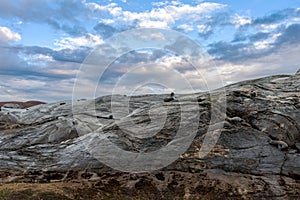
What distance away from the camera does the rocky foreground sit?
20109mm

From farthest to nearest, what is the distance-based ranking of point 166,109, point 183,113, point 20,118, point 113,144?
point 20,118
point 166,109
point 183,113
point 113,144

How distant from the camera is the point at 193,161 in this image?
22.4 m

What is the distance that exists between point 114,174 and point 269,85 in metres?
17.6

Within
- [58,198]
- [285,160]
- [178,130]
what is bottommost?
[58,198]

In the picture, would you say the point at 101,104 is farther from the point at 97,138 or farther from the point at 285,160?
the point at 285,160

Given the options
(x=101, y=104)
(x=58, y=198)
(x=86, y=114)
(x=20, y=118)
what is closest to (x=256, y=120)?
(x=58, y=198)

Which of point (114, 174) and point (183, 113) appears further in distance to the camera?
point (183, 113)

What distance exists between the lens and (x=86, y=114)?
3916 cm

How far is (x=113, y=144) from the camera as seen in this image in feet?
81.1

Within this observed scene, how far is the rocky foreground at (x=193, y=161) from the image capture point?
2011 centimetres

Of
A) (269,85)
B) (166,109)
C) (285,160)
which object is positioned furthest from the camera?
(269,85)

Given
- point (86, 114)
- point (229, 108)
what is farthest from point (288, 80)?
point (86, 114)

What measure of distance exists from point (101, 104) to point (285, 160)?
27.8 meters

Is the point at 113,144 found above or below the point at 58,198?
above
